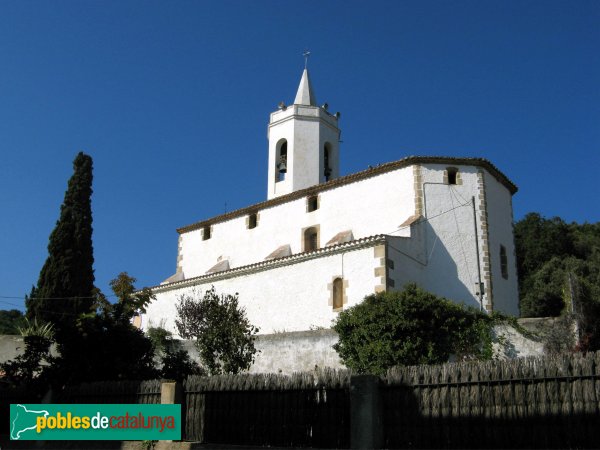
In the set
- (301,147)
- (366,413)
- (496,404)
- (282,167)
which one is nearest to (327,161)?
(301,147)

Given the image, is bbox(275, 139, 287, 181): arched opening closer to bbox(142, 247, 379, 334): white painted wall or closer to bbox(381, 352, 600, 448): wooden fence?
bbox(142, 247, 379, 334): white painted wall

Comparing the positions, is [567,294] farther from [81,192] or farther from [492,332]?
[81,192]

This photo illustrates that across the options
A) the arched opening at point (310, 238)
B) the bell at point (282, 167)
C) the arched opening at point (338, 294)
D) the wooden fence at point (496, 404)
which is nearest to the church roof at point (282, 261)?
the arched opening at point (338, 294)

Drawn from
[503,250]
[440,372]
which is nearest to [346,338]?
[440,372]

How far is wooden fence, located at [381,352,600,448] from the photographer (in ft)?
31.9

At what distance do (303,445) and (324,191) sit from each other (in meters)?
18.5

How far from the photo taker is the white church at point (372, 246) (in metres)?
24.2

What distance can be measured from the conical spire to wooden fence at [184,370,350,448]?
25318mm

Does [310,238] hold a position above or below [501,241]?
above

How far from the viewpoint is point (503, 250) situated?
88.8ft

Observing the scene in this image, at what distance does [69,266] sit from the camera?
106 ft

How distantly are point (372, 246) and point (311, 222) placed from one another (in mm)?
6644

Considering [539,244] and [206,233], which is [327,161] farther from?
[539,244]

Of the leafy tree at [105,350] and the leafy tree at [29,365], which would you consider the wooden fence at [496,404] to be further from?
the leafy tree at [29,365]
